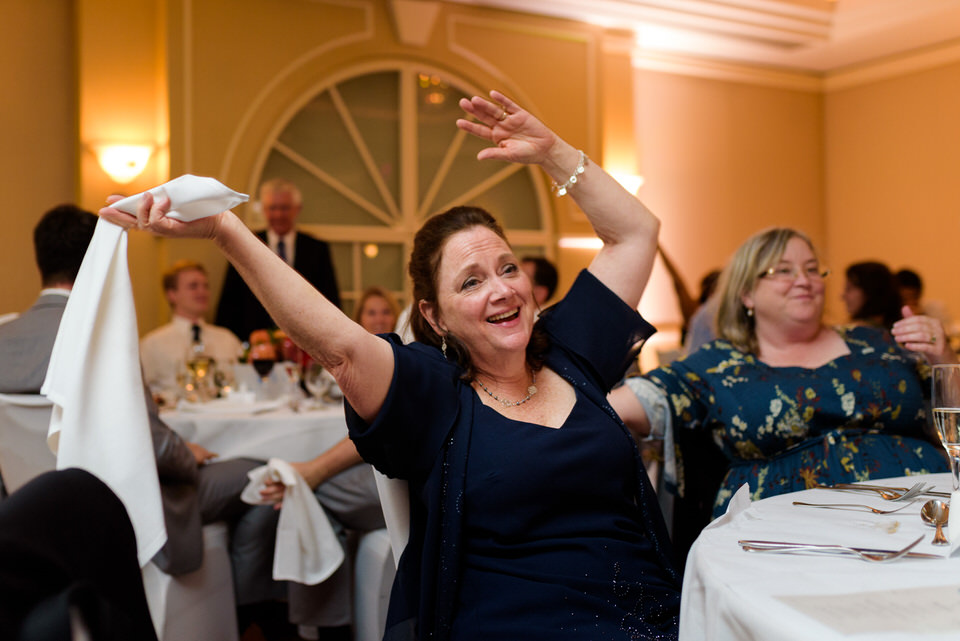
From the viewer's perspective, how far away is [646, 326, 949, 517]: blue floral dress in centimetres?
206

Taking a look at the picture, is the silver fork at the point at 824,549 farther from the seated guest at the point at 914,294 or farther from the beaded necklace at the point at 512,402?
the seated guest at the point at 914,294

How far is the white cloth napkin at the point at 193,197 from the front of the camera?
1264 millimetres

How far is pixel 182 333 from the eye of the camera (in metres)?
4.89

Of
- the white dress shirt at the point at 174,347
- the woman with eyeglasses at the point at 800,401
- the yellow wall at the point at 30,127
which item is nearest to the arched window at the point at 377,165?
the white dress shirt at the point at 174,347

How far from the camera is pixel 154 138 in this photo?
18.8 ft

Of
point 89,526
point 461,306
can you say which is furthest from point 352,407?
point 89,526

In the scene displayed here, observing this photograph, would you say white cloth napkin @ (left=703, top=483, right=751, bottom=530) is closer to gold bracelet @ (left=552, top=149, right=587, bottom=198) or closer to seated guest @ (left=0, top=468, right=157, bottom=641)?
gold bracelet @ (left=552, top=149, right=587, bottom=198)

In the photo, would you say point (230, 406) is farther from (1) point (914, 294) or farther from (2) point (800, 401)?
(1) point (914, 294)

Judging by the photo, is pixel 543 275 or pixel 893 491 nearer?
pixel 893 491

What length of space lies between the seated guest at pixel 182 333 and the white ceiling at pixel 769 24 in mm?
2995

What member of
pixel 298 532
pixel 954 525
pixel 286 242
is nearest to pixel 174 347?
pixel 286 242

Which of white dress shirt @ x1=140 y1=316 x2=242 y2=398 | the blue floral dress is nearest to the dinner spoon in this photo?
the blue floral dress

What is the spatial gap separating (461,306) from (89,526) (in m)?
0.88

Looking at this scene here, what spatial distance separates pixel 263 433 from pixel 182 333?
2.35 m
